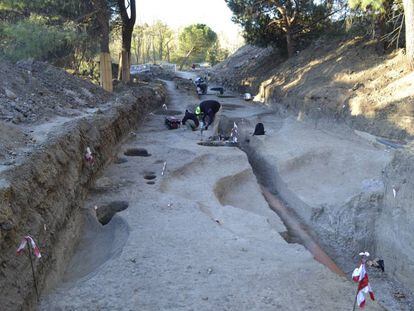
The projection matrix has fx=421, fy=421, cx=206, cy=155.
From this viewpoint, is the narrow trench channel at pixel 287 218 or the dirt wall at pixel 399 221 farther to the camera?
the narrow trench channel at pixel 287 218

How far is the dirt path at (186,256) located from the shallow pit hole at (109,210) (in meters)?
0.15

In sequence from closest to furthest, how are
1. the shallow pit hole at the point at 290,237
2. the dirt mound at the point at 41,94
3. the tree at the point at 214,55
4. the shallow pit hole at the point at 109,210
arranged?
1. the shallow pit hole at the point at 109,210
2. the shallow pit hole at the point at 290,237
3. the dirt mound at the point at 41,94
4. the tree at the point at 214,55

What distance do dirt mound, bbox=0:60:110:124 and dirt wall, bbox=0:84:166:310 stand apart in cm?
125

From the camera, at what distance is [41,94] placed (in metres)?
13.9

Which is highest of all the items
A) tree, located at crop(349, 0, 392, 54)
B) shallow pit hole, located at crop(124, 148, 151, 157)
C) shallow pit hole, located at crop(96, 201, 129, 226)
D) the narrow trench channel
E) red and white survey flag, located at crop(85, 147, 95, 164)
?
tree, located at crop(349, 0, 392, 54)

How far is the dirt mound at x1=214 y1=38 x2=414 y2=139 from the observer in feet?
51.2

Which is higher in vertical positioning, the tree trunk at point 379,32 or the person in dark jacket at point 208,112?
the tree trunk at point 379,32

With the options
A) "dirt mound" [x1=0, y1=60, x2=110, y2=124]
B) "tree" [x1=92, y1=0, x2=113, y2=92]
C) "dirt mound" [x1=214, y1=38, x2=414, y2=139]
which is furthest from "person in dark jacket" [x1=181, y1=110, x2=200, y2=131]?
"dirt mound" [x1=214, y1=38, x2=414, y2=139]

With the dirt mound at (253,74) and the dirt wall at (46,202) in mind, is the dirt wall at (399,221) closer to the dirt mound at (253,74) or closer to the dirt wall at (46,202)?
the dirt wall at (46,202)

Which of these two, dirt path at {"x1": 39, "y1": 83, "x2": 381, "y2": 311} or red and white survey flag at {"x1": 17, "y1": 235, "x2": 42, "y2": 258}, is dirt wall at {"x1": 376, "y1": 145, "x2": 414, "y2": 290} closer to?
dirt path at {"x1": 39, "y1": 83, "x2": 381, "y2": 311}

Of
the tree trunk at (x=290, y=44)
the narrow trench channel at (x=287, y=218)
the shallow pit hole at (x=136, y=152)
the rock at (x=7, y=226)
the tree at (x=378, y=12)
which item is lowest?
the narrow trench channel at (x=287, y=218)

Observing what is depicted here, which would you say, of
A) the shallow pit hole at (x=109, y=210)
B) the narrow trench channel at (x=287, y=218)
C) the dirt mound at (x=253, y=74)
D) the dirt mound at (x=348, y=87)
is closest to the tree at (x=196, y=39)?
the dirt mound at (x=253, y=74)

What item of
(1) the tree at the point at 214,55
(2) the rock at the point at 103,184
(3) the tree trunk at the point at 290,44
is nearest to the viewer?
(2) the rock at the point at 103,184

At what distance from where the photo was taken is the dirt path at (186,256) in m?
6.51
